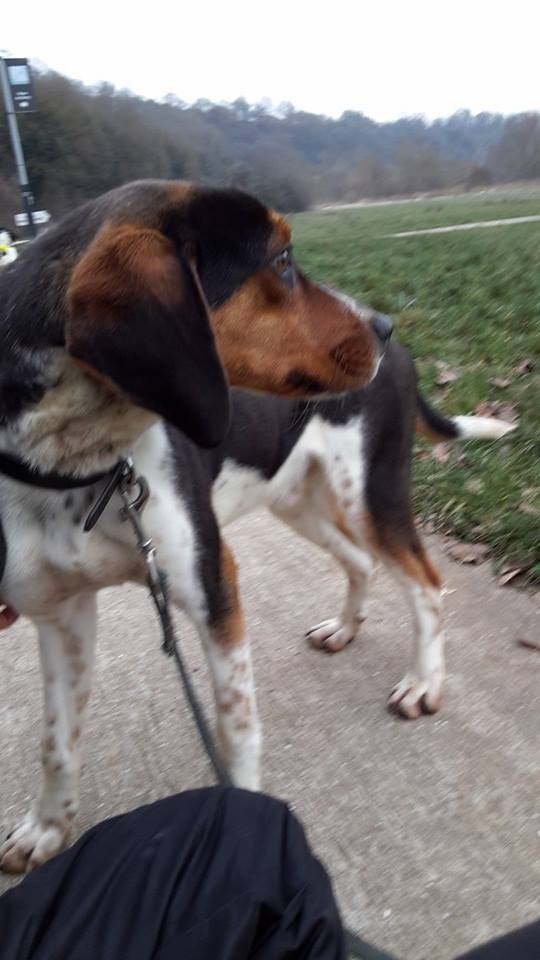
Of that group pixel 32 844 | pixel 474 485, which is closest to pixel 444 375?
pixel 474 485

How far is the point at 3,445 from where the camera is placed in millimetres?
1990

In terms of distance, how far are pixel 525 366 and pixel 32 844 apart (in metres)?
4.58

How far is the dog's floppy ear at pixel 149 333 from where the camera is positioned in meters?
1.70

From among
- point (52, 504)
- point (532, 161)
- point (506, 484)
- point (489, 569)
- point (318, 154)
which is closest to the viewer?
point (52, 504)

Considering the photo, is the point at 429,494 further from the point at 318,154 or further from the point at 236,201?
the point at 318,154

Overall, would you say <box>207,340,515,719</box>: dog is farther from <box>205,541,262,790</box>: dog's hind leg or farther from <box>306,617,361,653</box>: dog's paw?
<box>205,541,262,790</box>: dog's hind leg

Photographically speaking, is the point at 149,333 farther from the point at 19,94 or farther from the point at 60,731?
the point at 19,94

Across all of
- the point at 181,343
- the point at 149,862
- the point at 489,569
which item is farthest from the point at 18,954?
the point at 489,569

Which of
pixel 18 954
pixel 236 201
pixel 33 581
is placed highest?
pixel 236 201

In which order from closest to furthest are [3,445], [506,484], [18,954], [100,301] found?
[18,954] < [100,301] < [3,445] < [506,484]

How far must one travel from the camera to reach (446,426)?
3.75 metres

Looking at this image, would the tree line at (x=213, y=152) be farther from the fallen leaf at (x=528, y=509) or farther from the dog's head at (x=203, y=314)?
the dog's head at (x=203, y=314)

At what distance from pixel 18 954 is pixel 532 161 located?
61.9 meters

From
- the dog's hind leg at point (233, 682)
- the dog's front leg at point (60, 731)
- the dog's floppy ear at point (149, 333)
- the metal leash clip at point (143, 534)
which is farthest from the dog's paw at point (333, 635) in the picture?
the dog's floppy ear at point (149, 333)
